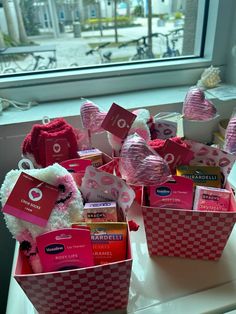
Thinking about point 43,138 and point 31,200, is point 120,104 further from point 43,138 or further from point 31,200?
point 31,200

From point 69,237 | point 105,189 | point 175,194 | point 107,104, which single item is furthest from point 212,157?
point 107,104

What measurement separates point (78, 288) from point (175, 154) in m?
0.34

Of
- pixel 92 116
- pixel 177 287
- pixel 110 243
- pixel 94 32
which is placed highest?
pixel 94 32

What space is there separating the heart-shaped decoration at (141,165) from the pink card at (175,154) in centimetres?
4

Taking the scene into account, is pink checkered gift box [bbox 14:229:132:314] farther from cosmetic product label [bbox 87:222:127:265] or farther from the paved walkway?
the paved walkway

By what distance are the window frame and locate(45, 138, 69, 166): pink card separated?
15.3 inches

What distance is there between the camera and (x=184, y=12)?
1.08 meters

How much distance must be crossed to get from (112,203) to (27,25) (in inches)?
28.2

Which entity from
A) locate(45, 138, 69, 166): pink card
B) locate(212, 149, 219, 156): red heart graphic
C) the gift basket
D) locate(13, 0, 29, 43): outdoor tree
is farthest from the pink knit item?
locate(13, 0, 29, 43): outdoor tree

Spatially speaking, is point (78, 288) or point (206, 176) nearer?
point (78, 288)

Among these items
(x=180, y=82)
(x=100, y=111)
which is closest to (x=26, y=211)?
(x=100, y=111)

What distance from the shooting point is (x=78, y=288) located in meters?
0.49

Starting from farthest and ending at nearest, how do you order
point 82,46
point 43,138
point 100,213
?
point 82,46
point 43,138
point 100,213

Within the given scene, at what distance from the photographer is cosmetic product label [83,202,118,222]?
58cm
